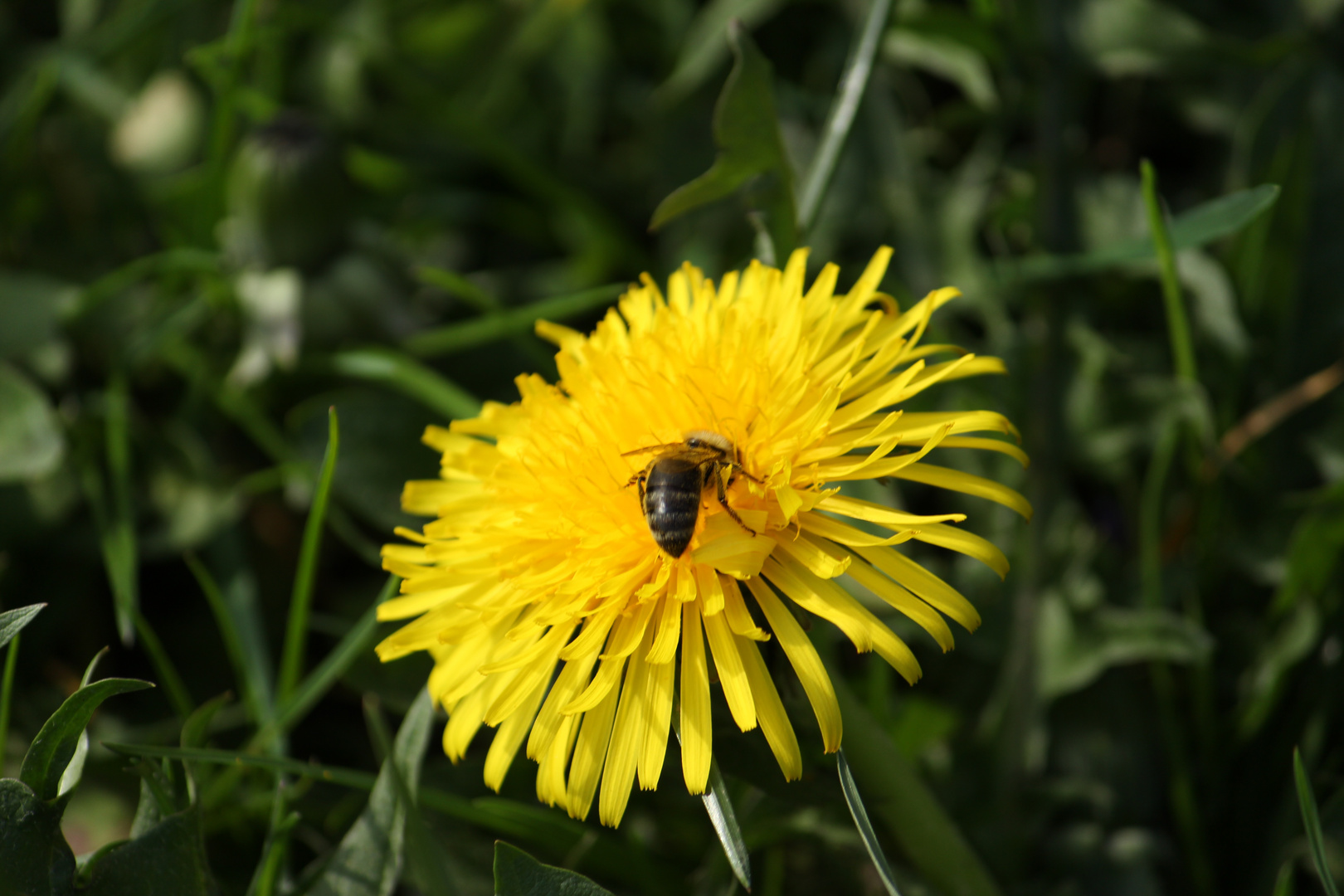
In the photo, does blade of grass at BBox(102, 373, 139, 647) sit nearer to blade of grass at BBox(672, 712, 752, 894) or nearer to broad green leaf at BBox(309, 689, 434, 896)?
broad green leaf at BBox(309, 689, 434, 896)

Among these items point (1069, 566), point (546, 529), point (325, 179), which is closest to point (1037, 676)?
point (1069, 566)

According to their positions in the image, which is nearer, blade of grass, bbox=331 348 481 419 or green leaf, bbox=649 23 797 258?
green leaf, bbox=649 23 797 258

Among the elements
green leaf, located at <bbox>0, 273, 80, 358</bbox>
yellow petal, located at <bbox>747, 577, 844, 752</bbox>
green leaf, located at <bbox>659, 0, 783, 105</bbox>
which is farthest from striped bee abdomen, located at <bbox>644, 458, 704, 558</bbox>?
green leaf, located at <bbox>0, 273, 80, 358</bbox>

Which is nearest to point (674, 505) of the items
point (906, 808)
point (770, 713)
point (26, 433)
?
point (770, 713)

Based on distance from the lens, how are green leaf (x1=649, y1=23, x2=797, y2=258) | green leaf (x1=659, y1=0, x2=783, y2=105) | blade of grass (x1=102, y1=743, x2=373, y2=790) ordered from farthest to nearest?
1. green leaf (x1=659, y1=0, x2=783, y2=105)
2. green leaf (x1=649, y1=23, x2=797, y2=258)
3. blade of grass (x1=102, y1=743, x2=373, y2=790)

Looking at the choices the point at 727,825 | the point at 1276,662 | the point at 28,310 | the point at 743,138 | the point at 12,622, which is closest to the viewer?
the point at 727,825

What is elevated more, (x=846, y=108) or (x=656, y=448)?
(x=846, y=108)

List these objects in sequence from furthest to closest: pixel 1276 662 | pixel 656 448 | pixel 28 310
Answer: pixel 28 310 → pixel 1276 662 → pixel 656 448

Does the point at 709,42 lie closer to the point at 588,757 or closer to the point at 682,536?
the point at 682,536
